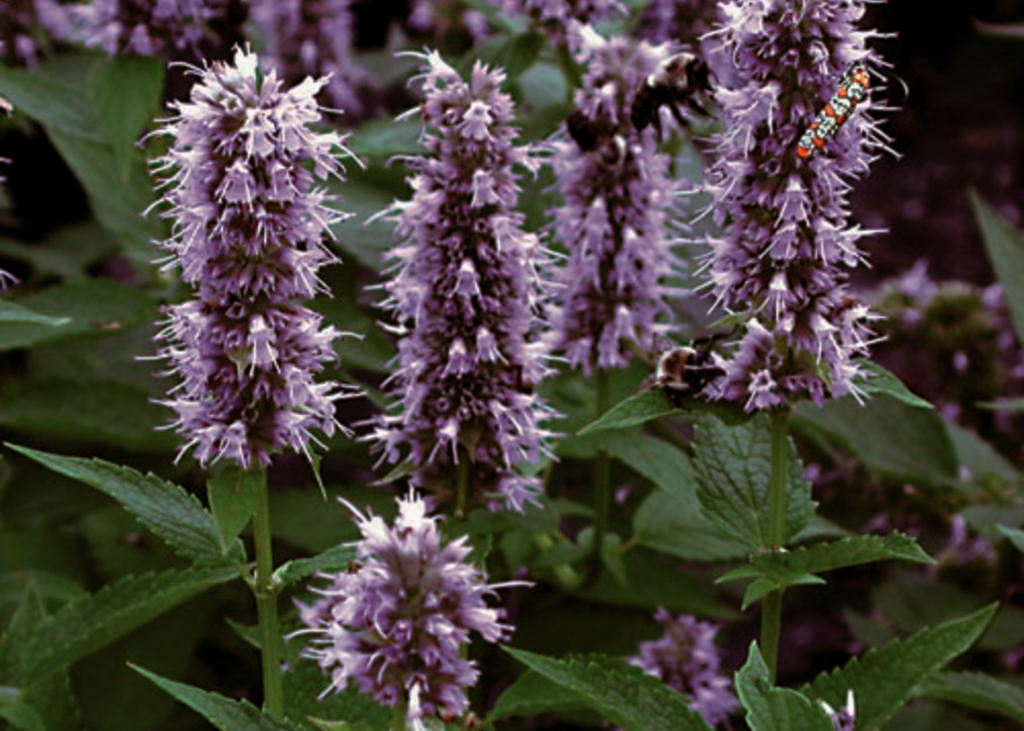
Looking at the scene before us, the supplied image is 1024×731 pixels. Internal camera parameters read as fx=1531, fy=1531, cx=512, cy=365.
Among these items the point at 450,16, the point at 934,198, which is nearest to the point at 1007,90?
the point at 934,198

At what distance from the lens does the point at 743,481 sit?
8.11 feet

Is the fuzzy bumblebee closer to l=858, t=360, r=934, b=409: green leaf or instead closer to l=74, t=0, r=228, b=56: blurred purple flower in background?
l=858, t=360, r=934, b=409: green leaf

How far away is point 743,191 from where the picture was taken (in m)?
2.22

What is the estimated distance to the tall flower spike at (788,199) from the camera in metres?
2.12

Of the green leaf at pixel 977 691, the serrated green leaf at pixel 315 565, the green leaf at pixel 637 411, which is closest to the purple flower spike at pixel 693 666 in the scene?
the green leaf at pixel 977 691

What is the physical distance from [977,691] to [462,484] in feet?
3.12

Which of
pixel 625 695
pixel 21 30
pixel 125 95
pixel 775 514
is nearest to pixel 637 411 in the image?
pixel 775 514

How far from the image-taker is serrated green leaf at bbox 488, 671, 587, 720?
2.50 m

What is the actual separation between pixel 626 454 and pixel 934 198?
4.27 metres

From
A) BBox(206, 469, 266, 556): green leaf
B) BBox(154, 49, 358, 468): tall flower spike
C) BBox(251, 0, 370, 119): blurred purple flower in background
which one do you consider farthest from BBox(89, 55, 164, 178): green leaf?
BBox(206, 469, 266, 556): green leaf

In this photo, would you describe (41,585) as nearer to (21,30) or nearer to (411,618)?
(21,30)

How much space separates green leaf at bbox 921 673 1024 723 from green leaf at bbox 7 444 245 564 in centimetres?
120

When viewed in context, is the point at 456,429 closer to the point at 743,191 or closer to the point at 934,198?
the point at 743,191

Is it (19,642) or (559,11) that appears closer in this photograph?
(19,642)
